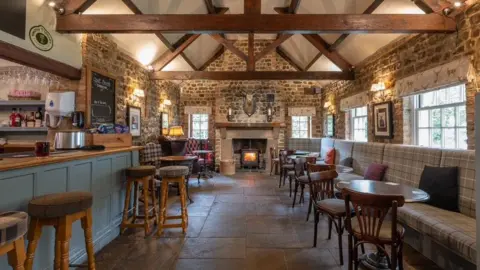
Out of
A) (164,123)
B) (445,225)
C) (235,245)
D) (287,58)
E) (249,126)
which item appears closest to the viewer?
(445,225)

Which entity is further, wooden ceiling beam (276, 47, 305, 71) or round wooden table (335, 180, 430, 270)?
wooden ceiling beam (276, 47, 305, 71)

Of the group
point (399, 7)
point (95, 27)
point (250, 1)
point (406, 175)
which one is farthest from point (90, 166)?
point (399, 7)

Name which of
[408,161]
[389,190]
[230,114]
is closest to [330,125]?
[230,114]

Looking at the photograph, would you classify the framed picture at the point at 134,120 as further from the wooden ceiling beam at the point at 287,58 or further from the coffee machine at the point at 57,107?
the wooden ceiling beam at the point at 287,58

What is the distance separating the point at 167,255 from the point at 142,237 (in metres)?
0.59

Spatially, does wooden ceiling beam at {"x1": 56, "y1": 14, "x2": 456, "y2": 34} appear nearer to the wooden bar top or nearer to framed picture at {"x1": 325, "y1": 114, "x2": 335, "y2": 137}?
the wooden bar top

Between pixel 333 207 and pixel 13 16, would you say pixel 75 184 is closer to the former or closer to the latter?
pixel 13 16

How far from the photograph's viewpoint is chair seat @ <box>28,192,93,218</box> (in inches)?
61.7

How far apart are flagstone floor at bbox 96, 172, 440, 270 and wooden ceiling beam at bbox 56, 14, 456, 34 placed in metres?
2.59

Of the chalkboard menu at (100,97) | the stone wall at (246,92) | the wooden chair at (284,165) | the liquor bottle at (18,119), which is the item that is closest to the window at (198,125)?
the stone wall at (246,92)

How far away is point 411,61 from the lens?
12.8 ft

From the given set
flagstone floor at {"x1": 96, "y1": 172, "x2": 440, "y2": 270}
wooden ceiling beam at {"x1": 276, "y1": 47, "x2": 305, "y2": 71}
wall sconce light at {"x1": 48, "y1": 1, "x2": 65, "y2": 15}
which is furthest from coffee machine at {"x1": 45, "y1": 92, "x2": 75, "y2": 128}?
wooden ceiling beam at {"x1": 276, "y1": 47, "x2": 305, "y2": 71}

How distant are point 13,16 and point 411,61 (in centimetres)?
529

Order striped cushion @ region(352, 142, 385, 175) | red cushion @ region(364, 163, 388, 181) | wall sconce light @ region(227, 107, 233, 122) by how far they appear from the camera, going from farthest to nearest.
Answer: wall sconce light @ region(227, 107, 233, 122) < striped cushion @ region(352, 142, 385, 175) < red cushion @ region(364, 163, 388, 181)
